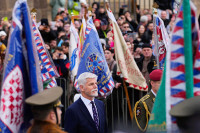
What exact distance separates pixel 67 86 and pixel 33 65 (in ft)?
19.1

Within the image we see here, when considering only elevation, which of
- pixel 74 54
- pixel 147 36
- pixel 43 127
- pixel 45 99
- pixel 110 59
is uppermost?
pixel 45 99

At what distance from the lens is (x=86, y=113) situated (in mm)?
6059

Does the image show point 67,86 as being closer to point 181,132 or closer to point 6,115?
point 6,115

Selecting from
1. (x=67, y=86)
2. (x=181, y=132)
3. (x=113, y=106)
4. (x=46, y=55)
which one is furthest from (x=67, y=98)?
(x=181, y=132)

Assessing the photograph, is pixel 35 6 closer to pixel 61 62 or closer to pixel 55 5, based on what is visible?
pixel 55 5

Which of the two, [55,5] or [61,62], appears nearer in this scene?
[61,62]

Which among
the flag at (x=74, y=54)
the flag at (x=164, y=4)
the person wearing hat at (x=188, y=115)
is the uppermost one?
the person wearing hat at (x=188, y=115)

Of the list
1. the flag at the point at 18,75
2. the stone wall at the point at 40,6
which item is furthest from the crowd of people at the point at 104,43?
the flag at the point at 18,75

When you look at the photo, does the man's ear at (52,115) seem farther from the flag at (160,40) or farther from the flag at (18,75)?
the flag at (160,40)

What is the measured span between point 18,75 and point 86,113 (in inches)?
72.0

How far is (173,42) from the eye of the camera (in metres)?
3.76

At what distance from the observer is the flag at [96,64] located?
767 centimetres

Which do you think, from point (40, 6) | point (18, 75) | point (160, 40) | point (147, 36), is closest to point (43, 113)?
point (18, 75)

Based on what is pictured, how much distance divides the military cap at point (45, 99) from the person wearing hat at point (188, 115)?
1183mm
